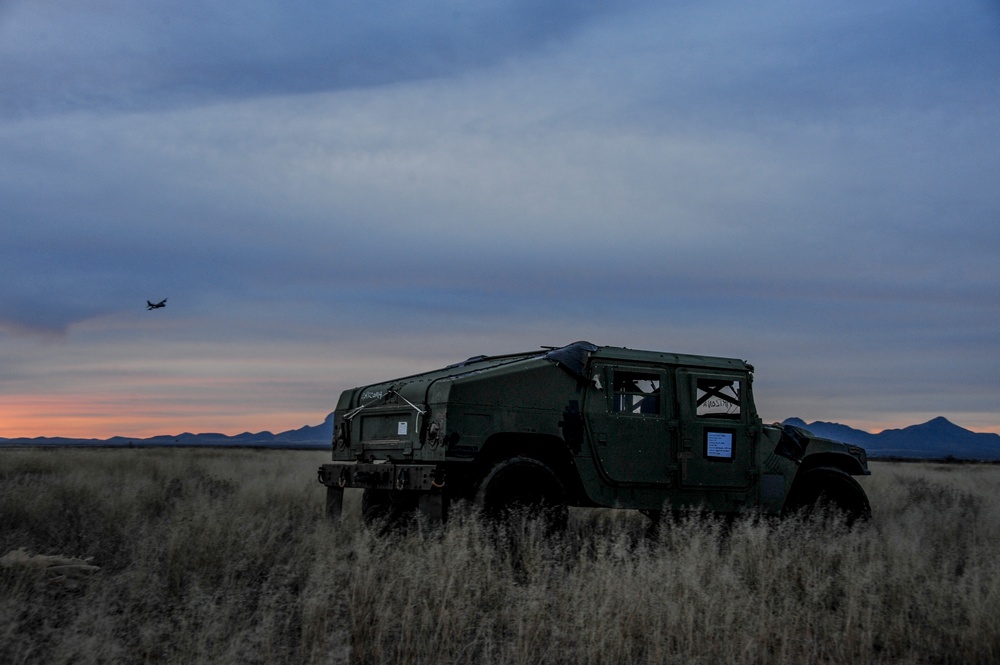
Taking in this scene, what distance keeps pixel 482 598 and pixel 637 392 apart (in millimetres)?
3425

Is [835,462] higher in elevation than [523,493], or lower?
higher

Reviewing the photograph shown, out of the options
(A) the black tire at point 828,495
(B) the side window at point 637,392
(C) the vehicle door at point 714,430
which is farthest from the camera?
(A) the black tire at point 828,495

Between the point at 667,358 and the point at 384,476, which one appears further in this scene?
the point at 667,358

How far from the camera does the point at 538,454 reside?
9016mm

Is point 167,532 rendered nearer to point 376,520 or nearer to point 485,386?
point 376,520

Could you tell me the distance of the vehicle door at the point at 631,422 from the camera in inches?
363

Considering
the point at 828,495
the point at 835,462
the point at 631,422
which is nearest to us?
the point at 631,422

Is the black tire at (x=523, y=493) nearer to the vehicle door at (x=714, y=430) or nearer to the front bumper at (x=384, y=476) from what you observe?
the front bumper at (x=384, y=476)

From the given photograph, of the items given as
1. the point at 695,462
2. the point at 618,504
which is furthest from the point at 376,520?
the point at 695,462

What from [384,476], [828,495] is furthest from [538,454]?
[828,495]

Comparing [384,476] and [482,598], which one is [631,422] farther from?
[482,598]

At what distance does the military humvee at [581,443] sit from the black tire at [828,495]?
0.02m

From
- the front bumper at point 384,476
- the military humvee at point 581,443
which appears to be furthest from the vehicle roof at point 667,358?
the front bumper at point 384,476

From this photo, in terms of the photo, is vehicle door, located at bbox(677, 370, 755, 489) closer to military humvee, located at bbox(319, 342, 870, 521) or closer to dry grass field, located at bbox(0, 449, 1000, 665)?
military humvee, located at bbox(319, 342, 870, 521)
